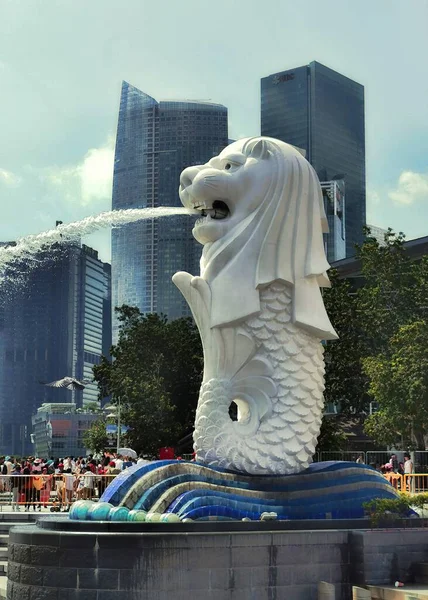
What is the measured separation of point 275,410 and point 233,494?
5.77 feet

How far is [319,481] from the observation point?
12664 mm

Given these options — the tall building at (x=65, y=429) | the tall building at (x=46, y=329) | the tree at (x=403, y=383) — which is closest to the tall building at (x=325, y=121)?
the tall building at (x=46, y=329)

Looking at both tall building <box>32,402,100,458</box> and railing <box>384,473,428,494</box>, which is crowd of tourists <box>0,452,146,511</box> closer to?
railing <box>384,473,428,494</box>

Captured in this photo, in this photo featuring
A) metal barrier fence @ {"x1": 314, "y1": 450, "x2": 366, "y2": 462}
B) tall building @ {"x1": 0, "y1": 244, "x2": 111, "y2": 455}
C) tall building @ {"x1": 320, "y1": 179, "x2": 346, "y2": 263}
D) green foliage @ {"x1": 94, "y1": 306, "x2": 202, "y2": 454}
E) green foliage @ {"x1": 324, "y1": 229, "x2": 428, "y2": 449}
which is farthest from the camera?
tall building @ {"x1": 0, "y1": 244, "x2": 111, "y2": 455}

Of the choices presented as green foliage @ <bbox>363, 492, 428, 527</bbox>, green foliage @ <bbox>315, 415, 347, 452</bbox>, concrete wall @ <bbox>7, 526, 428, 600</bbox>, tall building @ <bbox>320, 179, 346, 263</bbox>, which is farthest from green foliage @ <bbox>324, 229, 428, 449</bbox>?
tall building @ <bbox>320, 179, 346, 263</bbox>

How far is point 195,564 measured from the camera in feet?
32.5

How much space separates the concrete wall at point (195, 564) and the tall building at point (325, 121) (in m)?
96.6

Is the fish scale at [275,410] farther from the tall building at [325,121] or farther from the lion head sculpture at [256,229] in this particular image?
the tall building at [325,121]

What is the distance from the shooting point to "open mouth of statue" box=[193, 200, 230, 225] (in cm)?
1382

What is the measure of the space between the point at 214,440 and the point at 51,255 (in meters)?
104

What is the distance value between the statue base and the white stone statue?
495mm

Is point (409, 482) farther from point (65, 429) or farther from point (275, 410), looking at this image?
point (65, 429)

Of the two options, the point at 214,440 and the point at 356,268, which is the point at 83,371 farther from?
the point at 214,440

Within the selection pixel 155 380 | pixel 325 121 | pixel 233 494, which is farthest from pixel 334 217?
pixel 233 494
